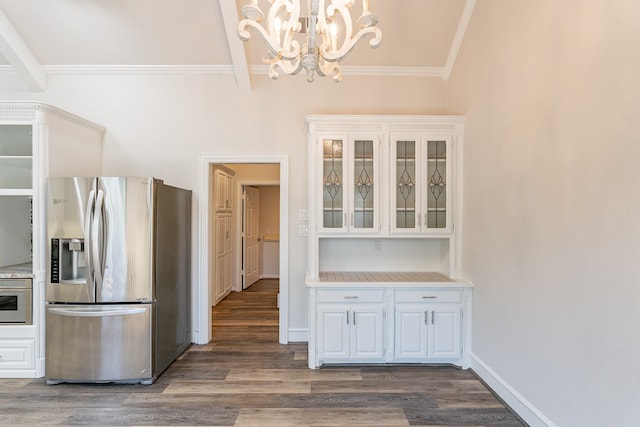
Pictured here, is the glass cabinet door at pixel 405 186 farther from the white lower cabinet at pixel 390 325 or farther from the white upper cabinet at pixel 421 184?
the white lower cabinet at pixel 390 325

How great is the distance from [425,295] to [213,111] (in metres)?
3.02

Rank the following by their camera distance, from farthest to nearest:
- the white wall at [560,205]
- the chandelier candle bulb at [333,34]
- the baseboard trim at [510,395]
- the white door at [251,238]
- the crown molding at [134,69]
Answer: the white door at [251,238] → the crown molding at [134,69] → the baseboard trim at [510,395] → the chandelier candle bulb at [333,34] → the white wall at [560,205]

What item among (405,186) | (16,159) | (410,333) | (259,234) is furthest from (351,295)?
(259,234)

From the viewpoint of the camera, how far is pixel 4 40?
3232 millimetres

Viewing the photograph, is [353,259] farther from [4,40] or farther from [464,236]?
[4,40]

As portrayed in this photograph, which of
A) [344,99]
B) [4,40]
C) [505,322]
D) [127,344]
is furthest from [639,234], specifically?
[4,40]

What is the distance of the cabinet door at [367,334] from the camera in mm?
3188

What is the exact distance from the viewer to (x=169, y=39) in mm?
3408

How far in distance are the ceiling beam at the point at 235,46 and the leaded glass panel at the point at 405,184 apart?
179cm

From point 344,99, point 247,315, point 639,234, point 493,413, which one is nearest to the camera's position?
point 639,234

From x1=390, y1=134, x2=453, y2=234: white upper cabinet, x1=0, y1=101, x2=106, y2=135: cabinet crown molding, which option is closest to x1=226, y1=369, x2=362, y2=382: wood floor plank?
x1=390, y1=134, x2=453, y2=234: white upper cabinet

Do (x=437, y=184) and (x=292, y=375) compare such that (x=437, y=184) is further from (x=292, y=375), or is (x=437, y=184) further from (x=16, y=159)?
(x=16, y=159)

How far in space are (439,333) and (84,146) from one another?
13.3ft

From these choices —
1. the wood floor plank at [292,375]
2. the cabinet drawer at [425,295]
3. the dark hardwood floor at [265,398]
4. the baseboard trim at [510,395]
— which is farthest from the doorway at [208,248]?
the baseboard trim at [510,395]
